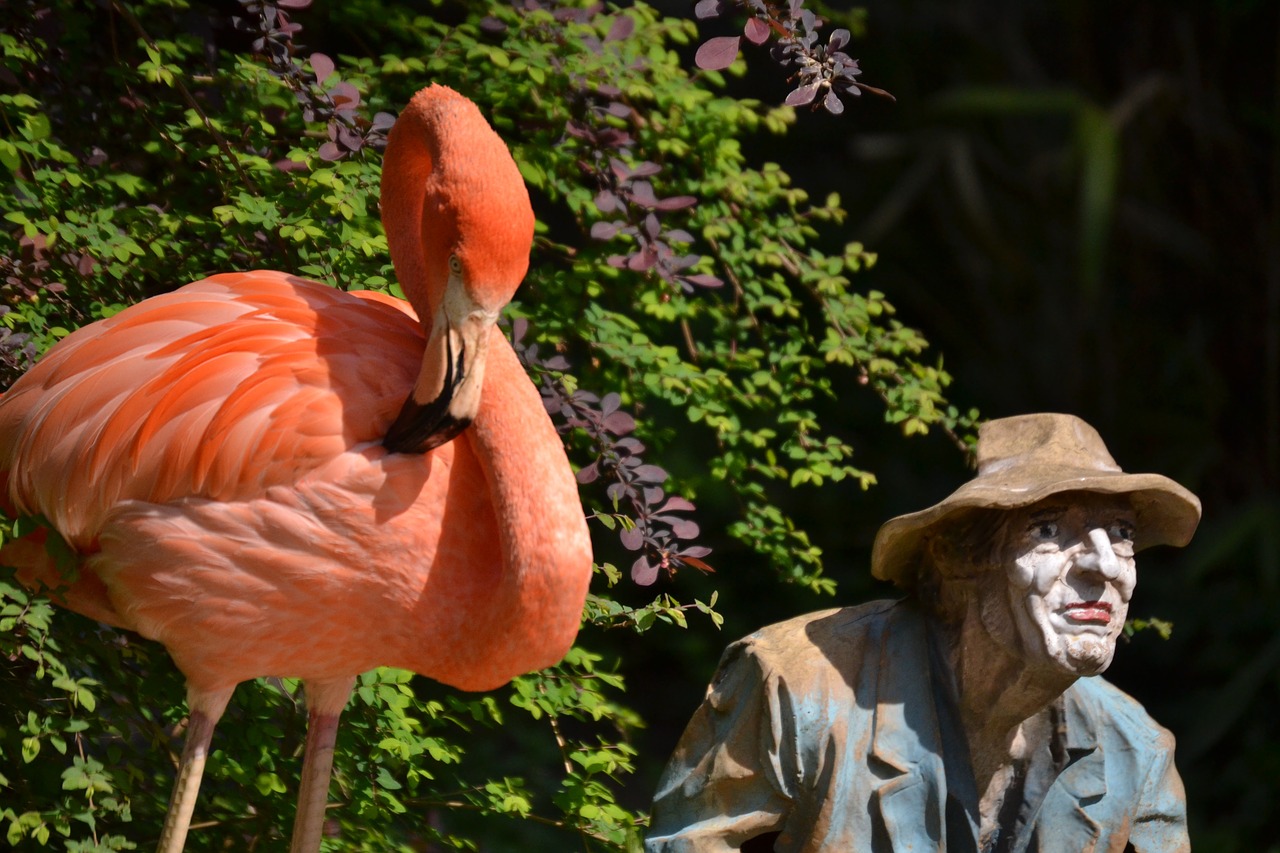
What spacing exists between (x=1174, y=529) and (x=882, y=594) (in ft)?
7.57

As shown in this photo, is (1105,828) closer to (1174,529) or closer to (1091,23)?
(1174,529)

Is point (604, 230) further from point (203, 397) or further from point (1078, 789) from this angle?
point (1078, 789)

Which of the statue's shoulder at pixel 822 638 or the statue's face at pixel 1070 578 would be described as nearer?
the statue's face at pixel 1070 578

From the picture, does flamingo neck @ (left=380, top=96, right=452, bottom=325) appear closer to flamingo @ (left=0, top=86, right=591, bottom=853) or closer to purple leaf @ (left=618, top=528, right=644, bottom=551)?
flamingo @ (left=0, top=86, right=591, bottom=853)

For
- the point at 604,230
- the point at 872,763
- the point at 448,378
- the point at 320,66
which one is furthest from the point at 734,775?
the point at 320,66

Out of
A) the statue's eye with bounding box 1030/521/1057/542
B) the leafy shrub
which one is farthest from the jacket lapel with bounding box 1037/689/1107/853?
the leafy shrub

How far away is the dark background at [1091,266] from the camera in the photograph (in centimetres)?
437

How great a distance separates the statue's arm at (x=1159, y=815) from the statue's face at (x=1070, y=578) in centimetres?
28

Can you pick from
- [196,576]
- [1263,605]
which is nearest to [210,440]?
[196,576]

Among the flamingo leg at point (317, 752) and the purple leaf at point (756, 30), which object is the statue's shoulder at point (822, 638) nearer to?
the flamingo leg at point (317, 752)

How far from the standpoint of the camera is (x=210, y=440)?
71.2 inches

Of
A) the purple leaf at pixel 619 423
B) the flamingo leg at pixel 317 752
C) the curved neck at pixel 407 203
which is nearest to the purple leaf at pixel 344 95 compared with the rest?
the curved neck at pixel 407 203

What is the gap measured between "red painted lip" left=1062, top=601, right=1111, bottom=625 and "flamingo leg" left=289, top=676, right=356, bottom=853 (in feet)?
2.97

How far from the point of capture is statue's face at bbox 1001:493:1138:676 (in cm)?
194
